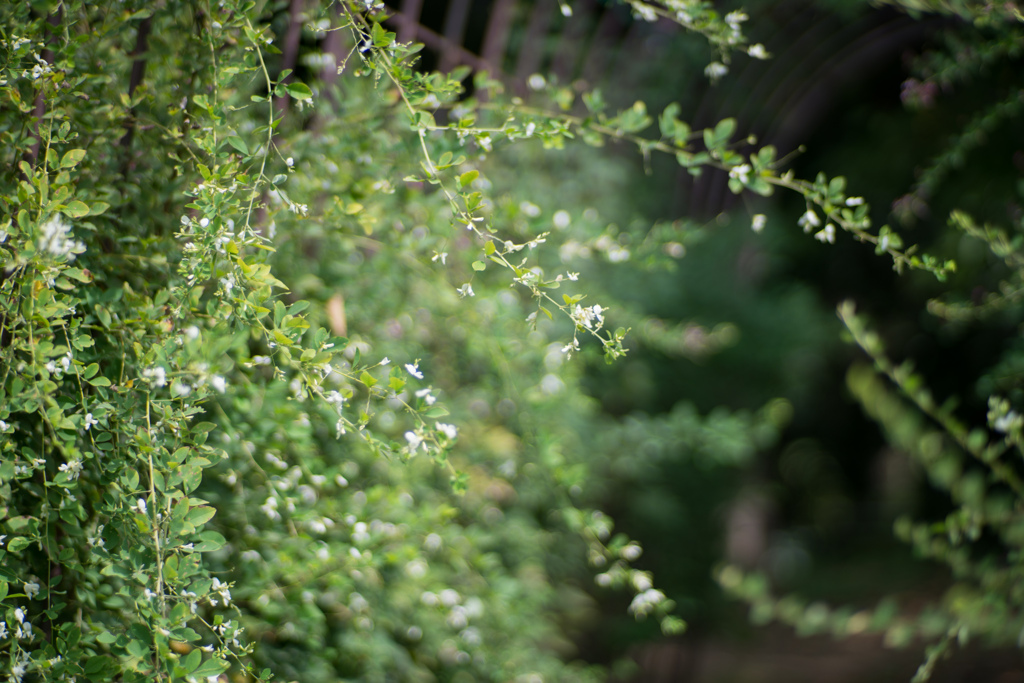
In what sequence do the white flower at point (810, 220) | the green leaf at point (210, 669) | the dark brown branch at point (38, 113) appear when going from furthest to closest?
the white flower at point (810, 220), the dark brown branch at point (38, 113), the green leaf at point (210, 669)

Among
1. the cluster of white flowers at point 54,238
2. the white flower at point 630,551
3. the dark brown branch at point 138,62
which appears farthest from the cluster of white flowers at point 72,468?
the white flower at point 630,551

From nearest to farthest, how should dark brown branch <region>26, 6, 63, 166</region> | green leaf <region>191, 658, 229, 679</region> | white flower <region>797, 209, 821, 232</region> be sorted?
green leaf <region>191, 658, 229, 679</region>, dark brown branch <region>26, 6, 63, 166</region>, white flower <region>797, 209, 821, 232</region>

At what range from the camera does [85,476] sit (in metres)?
0.81

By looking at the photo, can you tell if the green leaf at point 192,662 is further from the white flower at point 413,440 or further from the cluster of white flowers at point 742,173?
the cluster of white flowers at point 742,173

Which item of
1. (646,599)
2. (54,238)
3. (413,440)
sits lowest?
(646,599)

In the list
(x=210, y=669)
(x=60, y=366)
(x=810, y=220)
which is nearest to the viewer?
(x=210, y=669)

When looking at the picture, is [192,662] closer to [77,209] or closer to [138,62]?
[77,209]

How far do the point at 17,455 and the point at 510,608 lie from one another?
999mm

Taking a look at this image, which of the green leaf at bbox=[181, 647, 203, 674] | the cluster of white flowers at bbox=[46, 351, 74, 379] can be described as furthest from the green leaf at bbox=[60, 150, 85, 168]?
the green leaf at bbox=[181, 647, 203, 674]

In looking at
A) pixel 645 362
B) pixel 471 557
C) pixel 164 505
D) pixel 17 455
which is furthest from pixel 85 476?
pixel 645 362

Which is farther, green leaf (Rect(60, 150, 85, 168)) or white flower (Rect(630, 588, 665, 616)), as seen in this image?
white flower (Rect(630, 588, 665, 616))

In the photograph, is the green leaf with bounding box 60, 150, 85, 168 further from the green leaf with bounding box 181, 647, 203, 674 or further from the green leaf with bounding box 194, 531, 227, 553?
the green leaf with bounding box 181, 647, 203, 674

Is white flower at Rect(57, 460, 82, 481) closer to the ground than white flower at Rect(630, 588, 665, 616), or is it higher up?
higher up

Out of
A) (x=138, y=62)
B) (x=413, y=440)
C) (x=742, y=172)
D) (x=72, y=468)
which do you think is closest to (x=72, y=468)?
(x=72, y=468)
